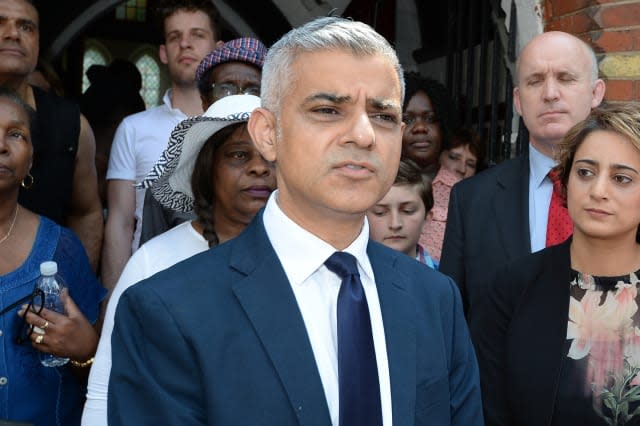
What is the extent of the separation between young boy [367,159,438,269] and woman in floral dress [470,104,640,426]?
36.1 inches

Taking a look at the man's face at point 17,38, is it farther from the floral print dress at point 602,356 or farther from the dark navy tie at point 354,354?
the floral print dress at point 602,356

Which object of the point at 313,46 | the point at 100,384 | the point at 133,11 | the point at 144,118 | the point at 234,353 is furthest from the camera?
the point at 133,11

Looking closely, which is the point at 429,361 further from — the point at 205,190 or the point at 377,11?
the point at 377,11

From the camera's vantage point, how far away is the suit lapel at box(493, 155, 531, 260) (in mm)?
3070

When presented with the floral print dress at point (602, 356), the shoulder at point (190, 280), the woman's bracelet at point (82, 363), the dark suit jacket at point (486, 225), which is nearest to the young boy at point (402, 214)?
the dark suit jacket at point (486, 225)

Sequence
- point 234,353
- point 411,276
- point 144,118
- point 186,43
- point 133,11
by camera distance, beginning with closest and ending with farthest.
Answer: point 234,353 < point 411,276 < point 144,118 < point 186,43 < point 133,11

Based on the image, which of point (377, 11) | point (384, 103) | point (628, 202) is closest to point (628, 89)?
point (628, 202)

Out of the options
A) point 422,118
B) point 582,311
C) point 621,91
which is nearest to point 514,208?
point 582,311

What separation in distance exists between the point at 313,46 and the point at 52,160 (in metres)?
1.95

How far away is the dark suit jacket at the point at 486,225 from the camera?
122 inches

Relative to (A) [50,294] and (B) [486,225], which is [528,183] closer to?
(B) [486,225]

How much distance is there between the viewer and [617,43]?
3.79m

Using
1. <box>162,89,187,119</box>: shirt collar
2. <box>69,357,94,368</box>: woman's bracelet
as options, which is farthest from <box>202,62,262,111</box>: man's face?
<box>69,357,94,368</box>: woman's bracelet

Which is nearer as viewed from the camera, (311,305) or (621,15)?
(311,305)
